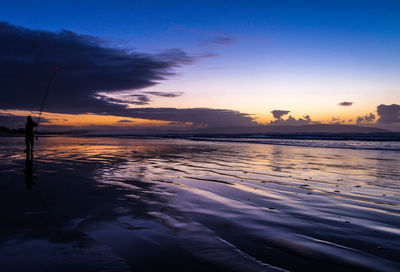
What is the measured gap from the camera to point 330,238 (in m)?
3.41

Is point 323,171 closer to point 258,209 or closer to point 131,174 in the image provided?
point 258,209

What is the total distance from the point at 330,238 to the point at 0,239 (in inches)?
171

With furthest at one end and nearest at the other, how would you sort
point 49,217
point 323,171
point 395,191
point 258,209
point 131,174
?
point 323,171
point 131,174
point 395,191
point 258,209
point 49,217

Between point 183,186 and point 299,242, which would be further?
point 183,186

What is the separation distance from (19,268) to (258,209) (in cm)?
368

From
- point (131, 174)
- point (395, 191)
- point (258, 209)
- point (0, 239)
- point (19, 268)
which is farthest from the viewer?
point (131, 174)

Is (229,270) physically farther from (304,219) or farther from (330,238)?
(304,219)

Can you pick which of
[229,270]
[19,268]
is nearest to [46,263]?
[19,268]

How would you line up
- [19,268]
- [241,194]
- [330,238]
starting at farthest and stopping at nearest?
[241,194], [330,238], [19,268]

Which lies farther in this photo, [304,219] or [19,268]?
[304,219]

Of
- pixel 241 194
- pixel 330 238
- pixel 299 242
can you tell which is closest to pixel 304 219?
pixel 330 238

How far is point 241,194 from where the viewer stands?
5.80 m

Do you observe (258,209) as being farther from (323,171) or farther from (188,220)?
(323,171)

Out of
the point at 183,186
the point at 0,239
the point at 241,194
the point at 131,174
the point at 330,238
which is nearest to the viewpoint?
the point at 0,239
